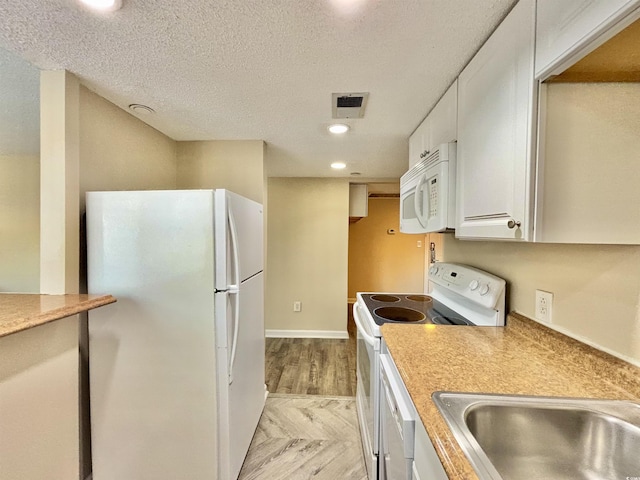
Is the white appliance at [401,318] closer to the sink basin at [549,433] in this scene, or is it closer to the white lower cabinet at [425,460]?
the white lower cabinet at [425,460]

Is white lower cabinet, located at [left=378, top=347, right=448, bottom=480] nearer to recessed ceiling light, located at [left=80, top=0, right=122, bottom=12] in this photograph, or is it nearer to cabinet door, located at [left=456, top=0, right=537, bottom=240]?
cabinet door, located at [left=456, top=0, right=537, bottom=240]

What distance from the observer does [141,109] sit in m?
1.78

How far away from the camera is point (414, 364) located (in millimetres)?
983

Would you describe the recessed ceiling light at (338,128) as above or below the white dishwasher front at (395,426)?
above

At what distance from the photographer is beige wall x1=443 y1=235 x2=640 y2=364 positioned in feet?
2.79

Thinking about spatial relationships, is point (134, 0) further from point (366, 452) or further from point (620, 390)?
point (366, 452)

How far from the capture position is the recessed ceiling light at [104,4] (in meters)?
0.95

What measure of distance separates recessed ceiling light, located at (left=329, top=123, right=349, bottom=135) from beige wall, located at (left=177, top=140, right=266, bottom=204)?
636 mm

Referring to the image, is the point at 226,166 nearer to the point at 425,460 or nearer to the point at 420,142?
the point at 420,142

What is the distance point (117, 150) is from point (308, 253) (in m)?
2.52

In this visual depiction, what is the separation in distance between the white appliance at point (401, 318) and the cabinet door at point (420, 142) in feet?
2.54

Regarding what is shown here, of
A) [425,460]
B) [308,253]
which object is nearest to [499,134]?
[425,460]

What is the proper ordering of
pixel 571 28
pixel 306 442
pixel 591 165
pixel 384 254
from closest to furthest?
pixel 571 28 → pixel 591 165 → pixel 306 442 → pixel 384 254

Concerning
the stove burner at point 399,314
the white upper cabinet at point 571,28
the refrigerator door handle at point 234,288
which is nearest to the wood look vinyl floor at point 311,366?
the stove burner at point 399,314
